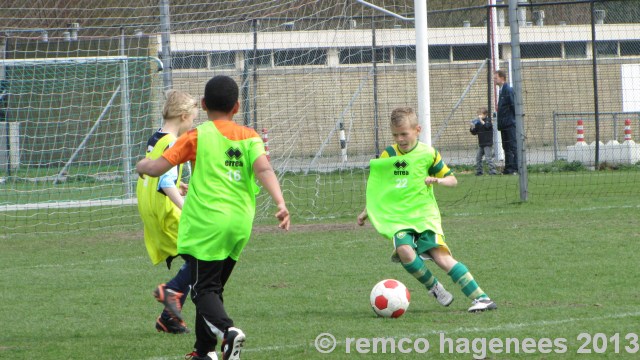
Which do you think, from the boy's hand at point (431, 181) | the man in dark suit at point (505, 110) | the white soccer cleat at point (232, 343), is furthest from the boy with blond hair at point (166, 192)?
the man in dark suit at point (505, 110)

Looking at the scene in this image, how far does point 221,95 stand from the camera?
16.9 feet

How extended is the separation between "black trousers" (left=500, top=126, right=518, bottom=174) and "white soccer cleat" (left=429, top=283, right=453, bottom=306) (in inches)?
460

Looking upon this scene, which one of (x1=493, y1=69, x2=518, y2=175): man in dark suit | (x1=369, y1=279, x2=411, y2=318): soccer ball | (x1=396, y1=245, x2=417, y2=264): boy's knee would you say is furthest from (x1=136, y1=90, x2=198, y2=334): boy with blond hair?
(x1=493, y1=69, x2=518, y2=175): man in dark suit

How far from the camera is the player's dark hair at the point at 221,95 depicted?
5.17 meters

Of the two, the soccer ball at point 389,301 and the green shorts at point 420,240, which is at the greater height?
the green shorts at point 420,240

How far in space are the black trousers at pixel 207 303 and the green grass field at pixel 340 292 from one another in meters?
0.36

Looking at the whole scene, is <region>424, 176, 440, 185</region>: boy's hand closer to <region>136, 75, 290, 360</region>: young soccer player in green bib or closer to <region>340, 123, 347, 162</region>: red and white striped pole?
<region>136, 75, 290, 360</region>: young soccer player in green bib

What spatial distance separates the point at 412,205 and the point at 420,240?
253 millimetres

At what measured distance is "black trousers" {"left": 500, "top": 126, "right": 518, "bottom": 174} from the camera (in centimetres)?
1812

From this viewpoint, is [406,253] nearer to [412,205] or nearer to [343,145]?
[412,205]

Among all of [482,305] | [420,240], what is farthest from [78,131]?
[482,305]

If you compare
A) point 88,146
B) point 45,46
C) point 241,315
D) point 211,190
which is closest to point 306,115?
point 88,146

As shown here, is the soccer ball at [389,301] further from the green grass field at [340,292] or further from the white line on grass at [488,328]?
the white line on grass at [488,328]

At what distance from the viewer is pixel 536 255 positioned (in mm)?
8922
